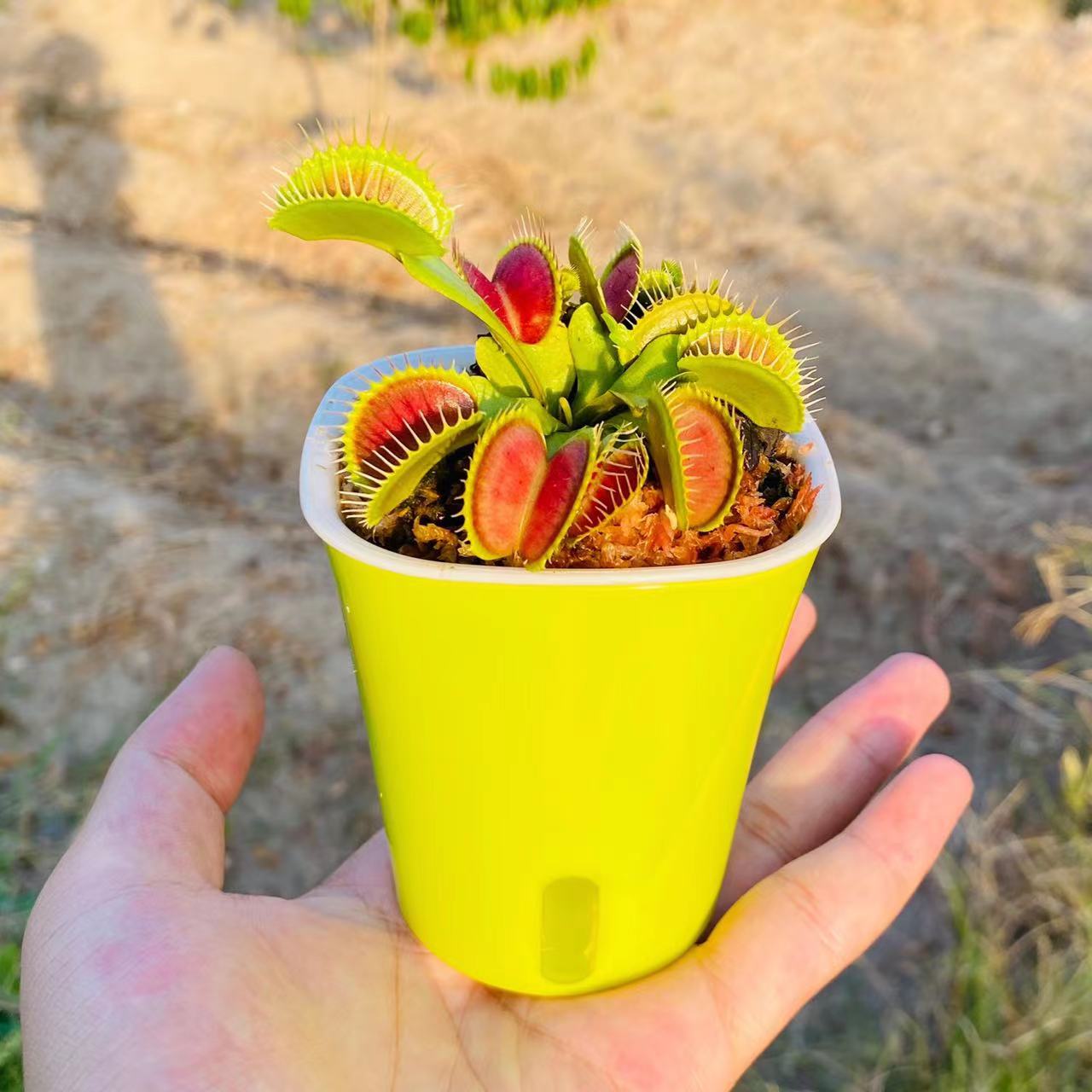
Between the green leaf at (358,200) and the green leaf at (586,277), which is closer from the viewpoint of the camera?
the green leaf at (358,200)

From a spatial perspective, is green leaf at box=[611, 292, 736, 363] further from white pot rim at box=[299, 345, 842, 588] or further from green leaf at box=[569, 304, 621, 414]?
white pot rim at box=[299, 345, 842, 588]

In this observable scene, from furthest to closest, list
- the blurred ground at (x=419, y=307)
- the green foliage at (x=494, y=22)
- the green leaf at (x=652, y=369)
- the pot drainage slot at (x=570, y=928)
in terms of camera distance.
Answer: the green foliage at (x=494, y=22) < the blurred ground at (x=419, y=307) < the pot drainage slot at (x=570, y=928) < the green leaf at (x=652, y=369)

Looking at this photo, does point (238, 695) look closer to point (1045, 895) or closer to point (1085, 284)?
point (1045, 895)

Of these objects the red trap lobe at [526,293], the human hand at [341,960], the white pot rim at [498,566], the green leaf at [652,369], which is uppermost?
the red trap lobe at [526,293]

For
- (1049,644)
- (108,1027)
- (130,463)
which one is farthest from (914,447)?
(108,1027)

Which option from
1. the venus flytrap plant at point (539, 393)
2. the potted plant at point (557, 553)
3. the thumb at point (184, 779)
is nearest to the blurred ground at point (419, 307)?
the thumb at point (184, 779)

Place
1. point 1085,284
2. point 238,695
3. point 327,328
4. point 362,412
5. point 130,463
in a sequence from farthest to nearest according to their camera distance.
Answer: point 1085,284 < point 327,328 < point 130,463 < point 238,695 < point 362,412

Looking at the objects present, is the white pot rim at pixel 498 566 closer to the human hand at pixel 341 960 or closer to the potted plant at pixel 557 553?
the potted plant at pixel 557 553
